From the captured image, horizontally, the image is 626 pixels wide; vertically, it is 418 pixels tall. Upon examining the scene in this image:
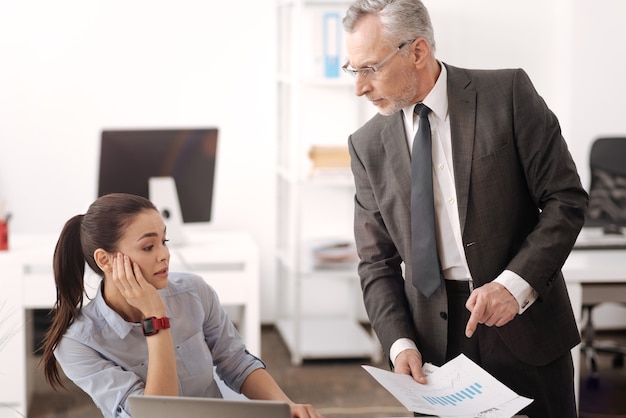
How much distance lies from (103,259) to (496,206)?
907 mm

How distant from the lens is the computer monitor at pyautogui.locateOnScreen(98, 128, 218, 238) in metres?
3.75

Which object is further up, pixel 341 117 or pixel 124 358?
pixel 341 117

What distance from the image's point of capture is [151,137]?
150 inches

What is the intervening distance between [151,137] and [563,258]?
2.29 meters

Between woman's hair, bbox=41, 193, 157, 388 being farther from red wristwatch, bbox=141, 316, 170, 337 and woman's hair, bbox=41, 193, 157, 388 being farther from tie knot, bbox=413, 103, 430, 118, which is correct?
tie knot, bbox=413, 103, 430, 118

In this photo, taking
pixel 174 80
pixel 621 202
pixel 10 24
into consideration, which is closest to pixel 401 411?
pixel 621 202

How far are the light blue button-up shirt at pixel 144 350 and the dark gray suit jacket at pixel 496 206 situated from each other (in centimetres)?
38

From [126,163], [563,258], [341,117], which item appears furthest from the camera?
[341,117]

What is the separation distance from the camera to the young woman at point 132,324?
195 centimetres

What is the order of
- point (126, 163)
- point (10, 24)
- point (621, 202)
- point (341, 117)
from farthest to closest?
point (341, 117), point (10, 24), point (621, 202), point (126, 163)

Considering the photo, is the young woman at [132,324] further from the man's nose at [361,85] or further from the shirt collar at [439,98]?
the shirt collar at [439,98]

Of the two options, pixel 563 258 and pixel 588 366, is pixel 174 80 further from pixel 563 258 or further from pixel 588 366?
→ pixel 563 258

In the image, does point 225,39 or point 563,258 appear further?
point 225,39

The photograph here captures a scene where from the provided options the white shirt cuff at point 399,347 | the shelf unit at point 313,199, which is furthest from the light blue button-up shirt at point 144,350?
the shelf unit at point 313,199
